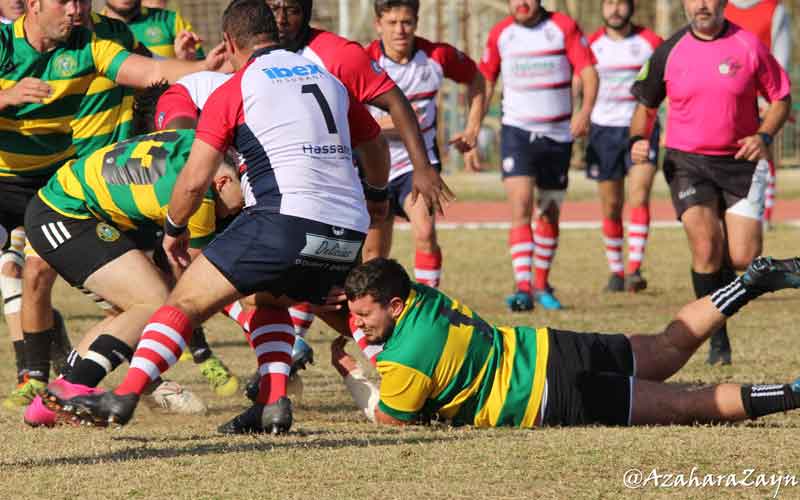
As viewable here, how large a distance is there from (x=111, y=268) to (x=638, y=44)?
7958mm

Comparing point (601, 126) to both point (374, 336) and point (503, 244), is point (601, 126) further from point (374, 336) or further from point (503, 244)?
point (374, 336)

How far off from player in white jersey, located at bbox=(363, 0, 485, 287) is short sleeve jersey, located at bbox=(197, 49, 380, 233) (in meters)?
3.71

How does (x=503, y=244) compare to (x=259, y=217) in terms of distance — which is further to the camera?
(x=503, y=244)

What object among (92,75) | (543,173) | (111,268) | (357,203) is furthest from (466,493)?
(543,173)

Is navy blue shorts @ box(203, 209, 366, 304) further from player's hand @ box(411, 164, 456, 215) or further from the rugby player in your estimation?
the rugby player

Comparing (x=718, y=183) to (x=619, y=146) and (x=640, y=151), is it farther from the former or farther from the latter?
(x=619, y=146)

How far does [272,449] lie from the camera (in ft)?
19.6

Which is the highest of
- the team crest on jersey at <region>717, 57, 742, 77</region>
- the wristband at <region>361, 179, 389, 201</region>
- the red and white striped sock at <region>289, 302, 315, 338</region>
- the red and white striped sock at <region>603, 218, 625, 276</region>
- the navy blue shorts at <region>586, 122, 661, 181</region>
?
the team crest on jersey at <region>717, 57, 742, 77</region>

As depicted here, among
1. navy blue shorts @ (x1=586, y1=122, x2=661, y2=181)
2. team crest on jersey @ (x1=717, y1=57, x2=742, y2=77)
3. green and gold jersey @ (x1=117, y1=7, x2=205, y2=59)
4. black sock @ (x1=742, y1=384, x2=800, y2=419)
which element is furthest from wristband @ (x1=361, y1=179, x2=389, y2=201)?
navy blue shorts @ (x1=586, y1=122, x2=661, y2=181)

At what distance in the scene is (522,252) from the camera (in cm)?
1180

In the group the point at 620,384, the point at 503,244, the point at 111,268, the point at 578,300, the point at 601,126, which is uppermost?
the point at 111,268

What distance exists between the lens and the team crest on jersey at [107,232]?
663cm

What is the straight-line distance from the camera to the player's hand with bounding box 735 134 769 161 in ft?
28.0

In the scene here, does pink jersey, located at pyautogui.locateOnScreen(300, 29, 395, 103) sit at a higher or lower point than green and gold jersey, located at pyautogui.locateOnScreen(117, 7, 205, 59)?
higher
